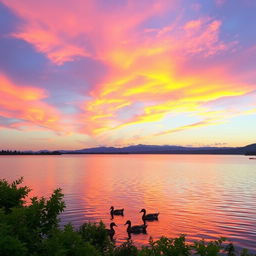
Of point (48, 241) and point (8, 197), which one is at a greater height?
point (8, 197)

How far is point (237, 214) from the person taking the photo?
117 ft

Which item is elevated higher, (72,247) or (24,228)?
(24,228)

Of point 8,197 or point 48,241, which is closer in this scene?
point 48,241

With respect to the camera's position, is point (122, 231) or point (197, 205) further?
point (197, 205)

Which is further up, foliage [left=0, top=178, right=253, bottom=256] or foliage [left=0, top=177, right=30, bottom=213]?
foliage [left=0, top=177, right=30, bottom=213]

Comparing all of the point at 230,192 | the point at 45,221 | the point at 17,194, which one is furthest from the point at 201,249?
the point at 230,192

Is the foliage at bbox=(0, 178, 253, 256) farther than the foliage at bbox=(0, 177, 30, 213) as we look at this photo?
No

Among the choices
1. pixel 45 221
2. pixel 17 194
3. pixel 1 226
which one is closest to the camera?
pixel 1 226

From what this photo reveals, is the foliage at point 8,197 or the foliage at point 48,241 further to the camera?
the foliage at point 8,197

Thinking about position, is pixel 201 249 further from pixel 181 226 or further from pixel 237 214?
pixel 237 214

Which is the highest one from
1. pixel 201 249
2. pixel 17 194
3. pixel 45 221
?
pixel 17 194

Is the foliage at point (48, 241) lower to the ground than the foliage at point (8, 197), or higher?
lower

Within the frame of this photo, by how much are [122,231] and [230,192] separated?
96.4ft

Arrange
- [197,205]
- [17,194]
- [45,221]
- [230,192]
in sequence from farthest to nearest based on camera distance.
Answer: [230,192] < [197,205] < [17,194] < [45,221]
